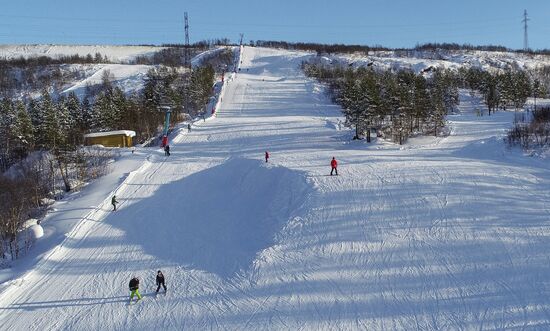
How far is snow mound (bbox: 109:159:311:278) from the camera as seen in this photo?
18.6 metres

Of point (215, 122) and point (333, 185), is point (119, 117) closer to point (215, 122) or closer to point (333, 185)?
point (215, 122)

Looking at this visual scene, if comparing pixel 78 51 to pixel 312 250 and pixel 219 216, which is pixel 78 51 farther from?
pixel 312 250

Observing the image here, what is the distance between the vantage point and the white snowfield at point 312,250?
1343cm

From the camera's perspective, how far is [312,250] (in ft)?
56.9

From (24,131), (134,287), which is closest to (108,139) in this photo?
(24,131)

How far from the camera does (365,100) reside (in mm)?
37094

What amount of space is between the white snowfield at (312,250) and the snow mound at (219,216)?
0.33 feet

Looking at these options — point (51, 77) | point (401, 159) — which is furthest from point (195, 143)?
point (51, 77)

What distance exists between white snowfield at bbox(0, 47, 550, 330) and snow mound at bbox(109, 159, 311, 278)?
0.33 ft

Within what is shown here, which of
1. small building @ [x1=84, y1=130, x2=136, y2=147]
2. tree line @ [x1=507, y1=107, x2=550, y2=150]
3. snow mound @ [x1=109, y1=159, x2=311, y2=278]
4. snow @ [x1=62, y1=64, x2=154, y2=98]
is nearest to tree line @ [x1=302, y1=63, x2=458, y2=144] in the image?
tree line @ [x1=507, y1=107, x2=550, y2=150]

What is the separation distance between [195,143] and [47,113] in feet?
42.3

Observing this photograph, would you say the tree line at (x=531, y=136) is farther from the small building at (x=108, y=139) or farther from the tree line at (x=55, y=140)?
the small building at (x=108, y=139)

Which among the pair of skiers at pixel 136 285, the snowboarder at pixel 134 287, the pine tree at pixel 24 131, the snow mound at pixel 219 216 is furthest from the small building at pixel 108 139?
the snowboarder at pixel 134 287

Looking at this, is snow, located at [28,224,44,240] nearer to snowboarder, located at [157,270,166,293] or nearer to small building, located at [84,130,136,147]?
snowboarder, located at [157,270,166,293]
